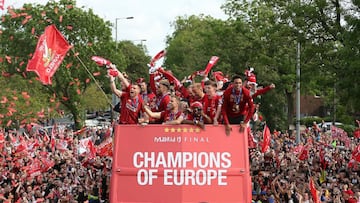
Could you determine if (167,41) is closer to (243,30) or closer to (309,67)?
(243,30)

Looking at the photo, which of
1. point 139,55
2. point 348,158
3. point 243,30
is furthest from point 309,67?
point 139,55

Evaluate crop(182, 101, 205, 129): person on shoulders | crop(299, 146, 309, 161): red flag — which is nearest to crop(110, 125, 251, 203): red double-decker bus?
crop(182, 101, 205, 129): person on shoulders

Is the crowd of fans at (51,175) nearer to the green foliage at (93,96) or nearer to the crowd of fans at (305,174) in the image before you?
the crowd of fans at (305,174)

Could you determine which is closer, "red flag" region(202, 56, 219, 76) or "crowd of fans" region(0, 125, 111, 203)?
"red flag" region(202, 56, 219, 76)

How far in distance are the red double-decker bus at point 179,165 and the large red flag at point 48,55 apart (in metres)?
6.83

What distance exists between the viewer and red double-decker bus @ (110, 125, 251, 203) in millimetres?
7969

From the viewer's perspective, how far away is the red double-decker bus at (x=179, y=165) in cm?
797

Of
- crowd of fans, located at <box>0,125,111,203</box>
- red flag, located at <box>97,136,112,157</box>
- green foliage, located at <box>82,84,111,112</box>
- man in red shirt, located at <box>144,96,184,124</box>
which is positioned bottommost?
crowd of fans, located at <box>0,125,111,203</box>

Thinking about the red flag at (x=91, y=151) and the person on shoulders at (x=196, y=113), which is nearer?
the person on shoulders at (x=196, y=113)

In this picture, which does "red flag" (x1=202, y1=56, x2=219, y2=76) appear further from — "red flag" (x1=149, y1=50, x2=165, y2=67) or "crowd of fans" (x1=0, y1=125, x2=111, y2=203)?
"crowd of fans" (x1=0, y1=125, x2=111, y2=203)

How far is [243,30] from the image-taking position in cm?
4012

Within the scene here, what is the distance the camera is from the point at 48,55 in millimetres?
15156

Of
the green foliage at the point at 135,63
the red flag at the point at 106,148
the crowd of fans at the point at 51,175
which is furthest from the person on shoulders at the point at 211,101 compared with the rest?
the green foliage at the point at 135,63

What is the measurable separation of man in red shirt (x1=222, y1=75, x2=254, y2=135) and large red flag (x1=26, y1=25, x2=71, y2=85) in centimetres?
622
